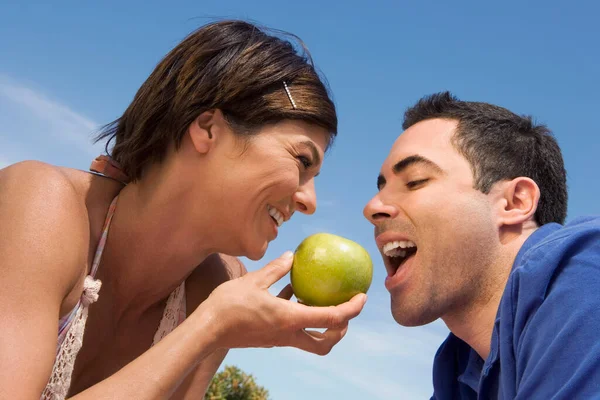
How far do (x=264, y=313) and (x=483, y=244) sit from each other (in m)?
1.52

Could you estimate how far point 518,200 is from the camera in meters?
4.52

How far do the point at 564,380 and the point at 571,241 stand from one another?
0.69 meters

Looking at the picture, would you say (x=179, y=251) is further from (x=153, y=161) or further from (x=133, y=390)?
(x=133, y=390)

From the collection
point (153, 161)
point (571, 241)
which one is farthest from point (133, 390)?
point (571, 241)

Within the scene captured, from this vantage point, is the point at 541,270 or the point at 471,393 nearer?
the point at 541,270

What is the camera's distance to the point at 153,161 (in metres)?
4.63

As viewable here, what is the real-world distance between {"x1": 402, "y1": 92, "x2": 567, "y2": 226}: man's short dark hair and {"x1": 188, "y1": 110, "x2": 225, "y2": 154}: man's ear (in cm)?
168

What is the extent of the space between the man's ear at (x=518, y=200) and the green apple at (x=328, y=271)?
3.23 ft

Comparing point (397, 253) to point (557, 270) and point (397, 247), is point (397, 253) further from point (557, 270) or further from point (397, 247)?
point (557, 270)

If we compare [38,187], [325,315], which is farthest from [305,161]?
[38,187]

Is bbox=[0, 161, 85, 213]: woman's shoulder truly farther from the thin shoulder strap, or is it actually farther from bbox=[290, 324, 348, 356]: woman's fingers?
bbox=[290, 324, 348, 356]: woman's fingers

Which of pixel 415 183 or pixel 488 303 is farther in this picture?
pixel 415 183

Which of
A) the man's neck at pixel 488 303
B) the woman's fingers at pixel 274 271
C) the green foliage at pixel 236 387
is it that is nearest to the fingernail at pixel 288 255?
the woman's fingers at pixel 274 271

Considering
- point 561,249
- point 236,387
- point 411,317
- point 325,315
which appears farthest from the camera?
point 236,387
